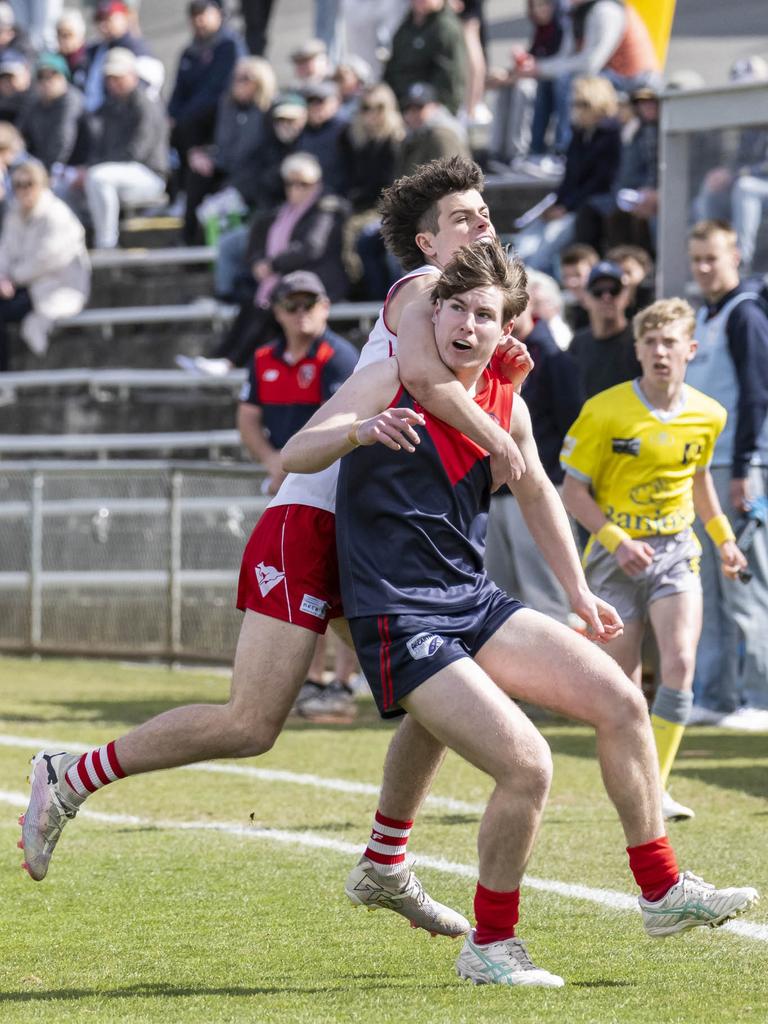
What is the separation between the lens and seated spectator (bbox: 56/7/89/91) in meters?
20.4

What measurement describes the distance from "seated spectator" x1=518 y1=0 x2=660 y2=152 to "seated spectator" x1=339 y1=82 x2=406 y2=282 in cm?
174

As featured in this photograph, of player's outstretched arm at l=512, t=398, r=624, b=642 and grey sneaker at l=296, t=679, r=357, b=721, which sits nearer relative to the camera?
player's outstretched arm at l=512, t=398, r=624, b=642

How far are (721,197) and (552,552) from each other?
7171 millimetres

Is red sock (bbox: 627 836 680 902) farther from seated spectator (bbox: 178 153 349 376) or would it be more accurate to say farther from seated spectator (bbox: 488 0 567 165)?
seated spectator (bbox: 488 0 567 165)

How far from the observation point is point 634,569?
7.72m

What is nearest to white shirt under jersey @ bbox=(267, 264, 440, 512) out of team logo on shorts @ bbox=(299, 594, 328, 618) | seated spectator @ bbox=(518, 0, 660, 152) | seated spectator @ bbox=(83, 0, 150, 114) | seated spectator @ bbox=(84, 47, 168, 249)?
team logo on shorts @ bbox=(299, 594, 328, 618)

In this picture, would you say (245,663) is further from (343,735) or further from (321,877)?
(343,735)

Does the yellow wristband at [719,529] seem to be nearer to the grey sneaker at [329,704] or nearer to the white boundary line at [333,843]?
the white boundary line at [333,843]

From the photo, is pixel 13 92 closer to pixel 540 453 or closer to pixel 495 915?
pixel 540 453

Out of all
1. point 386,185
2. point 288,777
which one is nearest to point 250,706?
point 288,777

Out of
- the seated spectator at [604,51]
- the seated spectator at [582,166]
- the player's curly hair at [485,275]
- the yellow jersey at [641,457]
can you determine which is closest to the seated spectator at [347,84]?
the seated spectator at [604,51]

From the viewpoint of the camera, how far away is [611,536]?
7.86 meters

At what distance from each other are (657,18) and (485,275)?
41.4 ft

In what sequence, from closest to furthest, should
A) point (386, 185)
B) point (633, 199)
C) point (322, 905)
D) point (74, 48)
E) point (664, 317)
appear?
point (322, 905), point (664, 317), point (633, 199), point (386, 185), point (74, 48)
